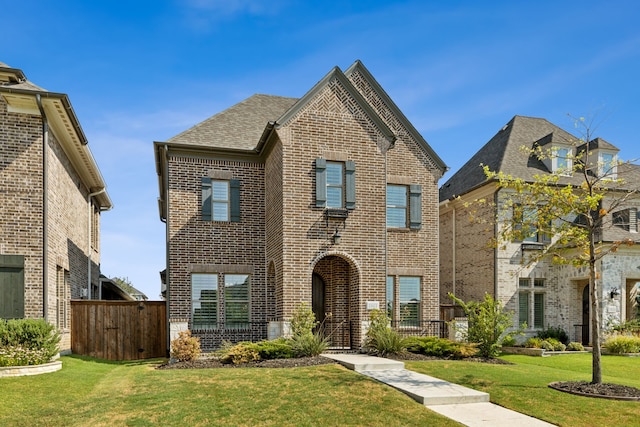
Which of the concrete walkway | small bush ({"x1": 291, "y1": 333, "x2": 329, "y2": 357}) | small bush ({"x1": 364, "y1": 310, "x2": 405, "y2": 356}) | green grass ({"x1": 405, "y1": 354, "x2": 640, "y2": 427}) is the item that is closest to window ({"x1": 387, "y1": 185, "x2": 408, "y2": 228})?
small bush ({"x1": 364, "y1": 310, "x2": 405, "y2": 356})

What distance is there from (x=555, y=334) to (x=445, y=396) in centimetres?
1325

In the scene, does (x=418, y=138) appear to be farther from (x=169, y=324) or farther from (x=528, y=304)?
(x=169, y=324)

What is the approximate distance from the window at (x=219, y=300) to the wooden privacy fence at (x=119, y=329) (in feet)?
4.68

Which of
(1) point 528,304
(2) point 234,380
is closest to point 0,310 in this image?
(2) point 234,380

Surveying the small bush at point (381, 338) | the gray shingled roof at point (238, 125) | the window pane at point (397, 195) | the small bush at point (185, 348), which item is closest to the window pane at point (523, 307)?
the window pane at point (397, 195)

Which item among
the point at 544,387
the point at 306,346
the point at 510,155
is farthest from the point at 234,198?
the point at 510,155

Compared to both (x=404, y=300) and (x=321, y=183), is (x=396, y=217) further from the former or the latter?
(x=321, y=183)

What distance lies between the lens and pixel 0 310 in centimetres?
1412

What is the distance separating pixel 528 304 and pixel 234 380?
582 inches

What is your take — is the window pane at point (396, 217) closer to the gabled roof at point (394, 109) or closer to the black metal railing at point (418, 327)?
the gabled roof at point (394, 109)

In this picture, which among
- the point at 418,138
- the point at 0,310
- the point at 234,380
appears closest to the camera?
the point at 234,380

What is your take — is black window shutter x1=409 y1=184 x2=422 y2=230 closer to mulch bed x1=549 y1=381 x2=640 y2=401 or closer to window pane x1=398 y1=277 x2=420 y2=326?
window pane x1=398 y1=277 x2=420 y2=326

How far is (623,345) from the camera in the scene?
19.0m

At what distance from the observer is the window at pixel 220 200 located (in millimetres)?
18219
